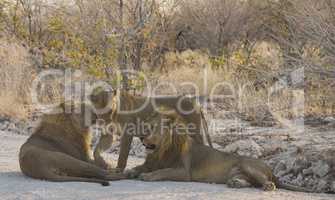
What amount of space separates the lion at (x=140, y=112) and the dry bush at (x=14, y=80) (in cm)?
567

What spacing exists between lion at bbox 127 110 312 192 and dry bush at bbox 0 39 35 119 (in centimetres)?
667

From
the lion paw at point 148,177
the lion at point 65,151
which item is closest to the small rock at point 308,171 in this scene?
the lion paw at point 148,177

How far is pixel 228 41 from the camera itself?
25.1 meters

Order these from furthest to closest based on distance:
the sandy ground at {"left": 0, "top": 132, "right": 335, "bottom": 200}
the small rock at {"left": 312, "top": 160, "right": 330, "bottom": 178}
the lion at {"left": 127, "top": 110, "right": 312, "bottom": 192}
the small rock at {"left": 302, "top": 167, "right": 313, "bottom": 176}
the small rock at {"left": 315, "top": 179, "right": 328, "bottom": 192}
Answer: the small rock at {"left": 302, "top": 167, "right": 313, "bottom": 176}
the small rock at {"left": 312, "top": 160, "right": 330, "bottom": 178}
the small rock at {"left": 315, "top": 179, "right": 328, "bottom": 192}
the lion at {"left": 127, "top": 110, "right": 312, "bottom": 192}
the sandy ground at {"left": 0, "top": 132, "right": 335, "bottom": 200}

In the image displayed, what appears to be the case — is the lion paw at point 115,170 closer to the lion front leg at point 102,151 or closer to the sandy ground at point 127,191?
the lion front leg at point 102,151

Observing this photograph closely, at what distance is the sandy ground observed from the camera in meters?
6.21

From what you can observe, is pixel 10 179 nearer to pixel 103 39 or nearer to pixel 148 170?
pixel 148 170

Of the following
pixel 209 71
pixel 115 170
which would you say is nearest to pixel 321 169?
pixel 115 170

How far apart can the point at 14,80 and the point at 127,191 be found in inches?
355

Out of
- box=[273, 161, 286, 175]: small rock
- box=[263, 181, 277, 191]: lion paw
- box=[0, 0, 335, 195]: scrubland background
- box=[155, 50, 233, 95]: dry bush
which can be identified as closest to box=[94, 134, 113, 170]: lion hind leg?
box=[0, 0, 335, 195]: scrubland background

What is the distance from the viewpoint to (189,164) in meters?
7.47

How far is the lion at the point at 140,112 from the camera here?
25.6ft

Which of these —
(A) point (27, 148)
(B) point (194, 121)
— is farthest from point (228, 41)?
(A) point (27, 148)

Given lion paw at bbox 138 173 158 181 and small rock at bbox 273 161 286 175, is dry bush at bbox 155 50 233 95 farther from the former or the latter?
lion paw at bbox 138 173 158 181
